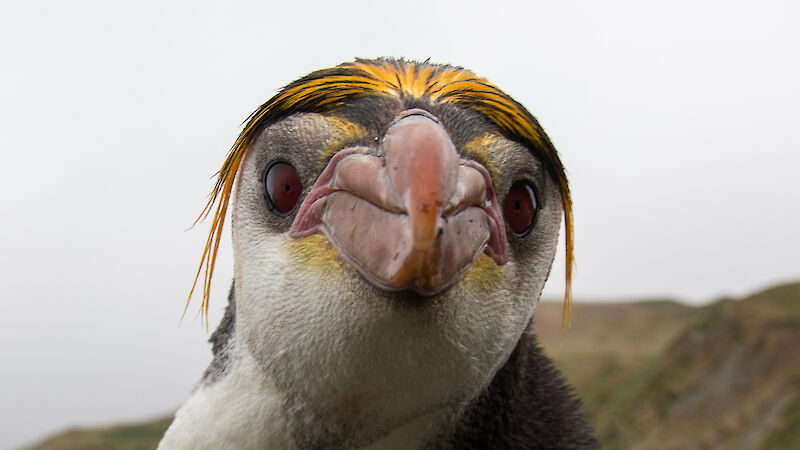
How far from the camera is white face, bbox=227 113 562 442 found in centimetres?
240

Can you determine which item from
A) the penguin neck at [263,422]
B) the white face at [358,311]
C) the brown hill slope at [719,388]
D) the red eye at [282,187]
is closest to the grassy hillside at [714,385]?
the brown hill slope at [719,388]

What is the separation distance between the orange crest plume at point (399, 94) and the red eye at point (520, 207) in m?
0.18

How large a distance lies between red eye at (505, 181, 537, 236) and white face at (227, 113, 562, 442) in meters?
0.04

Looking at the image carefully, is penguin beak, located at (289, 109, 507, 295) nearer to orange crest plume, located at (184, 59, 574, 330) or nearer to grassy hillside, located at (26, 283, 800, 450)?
orange crest plume, located at (184, 59, 574, 330)

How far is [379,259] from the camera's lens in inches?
88.5

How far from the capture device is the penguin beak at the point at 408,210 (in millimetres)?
2176

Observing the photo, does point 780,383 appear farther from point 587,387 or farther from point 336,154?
point 336,154

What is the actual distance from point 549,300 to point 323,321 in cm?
4515

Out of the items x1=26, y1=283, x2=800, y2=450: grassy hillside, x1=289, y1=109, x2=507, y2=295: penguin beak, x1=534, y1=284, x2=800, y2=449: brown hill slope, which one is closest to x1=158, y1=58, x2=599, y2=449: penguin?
x1=289, y1=109, x2=507, y2=295: penguin beak

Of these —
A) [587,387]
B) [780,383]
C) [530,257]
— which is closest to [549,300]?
[587,387]

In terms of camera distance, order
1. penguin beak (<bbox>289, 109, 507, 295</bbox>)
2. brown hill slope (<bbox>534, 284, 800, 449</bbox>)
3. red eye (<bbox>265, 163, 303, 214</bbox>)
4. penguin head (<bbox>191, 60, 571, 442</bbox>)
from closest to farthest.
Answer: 1. penguin beak (<bbox>289, 109, 507, 295</bbox>)
2. penguin head (<bbox>191, 60, 571, 442</bbox>)
3. red eye (<bbox>265, 163, 303, 214</bbox>)
4. brown hill slope (<bbox>534, 284, 800, 449</bbox>)

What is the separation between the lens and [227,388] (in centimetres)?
314

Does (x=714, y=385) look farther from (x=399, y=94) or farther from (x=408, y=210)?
(x=408, y=210)

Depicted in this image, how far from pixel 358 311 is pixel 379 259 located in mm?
215
